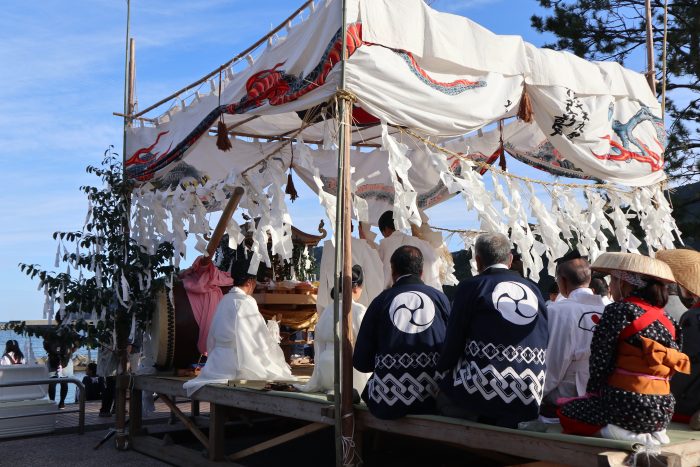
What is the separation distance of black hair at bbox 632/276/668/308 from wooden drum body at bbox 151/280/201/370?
441 centimetres

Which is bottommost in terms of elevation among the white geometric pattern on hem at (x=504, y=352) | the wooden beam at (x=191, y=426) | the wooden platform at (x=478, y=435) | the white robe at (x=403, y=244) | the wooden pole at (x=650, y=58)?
the wooden beam at (x=191, y=426)

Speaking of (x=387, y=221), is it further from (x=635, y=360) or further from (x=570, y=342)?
(x=635, y=360)

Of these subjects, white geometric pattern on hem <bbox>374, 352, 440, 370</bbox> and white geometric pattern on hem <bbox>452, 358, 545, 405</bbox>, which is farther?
white geometric pattern on hem <bbox>374, 352, 440, 370</bbox>

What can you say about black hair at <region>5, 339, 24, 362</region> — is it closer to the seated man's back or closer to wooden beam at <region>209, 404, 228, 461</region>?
wooden beam at <region>209, 404, 228, 461</region>

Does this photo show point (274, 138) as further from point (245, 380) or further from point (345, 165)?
point (345, 165)

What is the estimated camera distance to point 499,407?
349 cm

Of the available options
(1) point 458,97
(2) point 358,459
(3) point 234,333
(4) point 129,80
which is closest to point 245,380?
(3) point 234,333

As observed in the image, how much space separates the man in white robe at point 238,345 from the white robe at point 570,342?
2572 millimetres

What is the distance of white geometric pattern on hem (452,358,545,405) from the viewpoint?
3480 mm

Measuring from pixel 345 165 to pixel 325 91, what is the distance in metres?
0.52

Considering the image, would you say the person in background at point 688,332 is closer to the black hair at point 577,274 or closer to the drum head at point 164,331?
the black hair at point 577,274

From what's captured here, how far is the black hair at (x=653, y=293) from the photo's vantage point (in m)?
3.14

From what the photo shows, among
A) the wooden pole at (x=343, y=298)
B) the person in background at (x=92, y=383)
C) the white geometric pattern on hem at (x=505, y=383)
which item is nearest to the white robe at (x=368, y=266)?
the wooden pole at (x=343, y=298)

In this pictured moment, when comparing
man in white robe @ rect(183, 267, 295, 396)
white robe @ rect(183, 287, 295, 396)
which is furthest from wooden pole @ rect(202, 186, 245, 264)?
white robe @ rect(183, 287, 295, 396)
